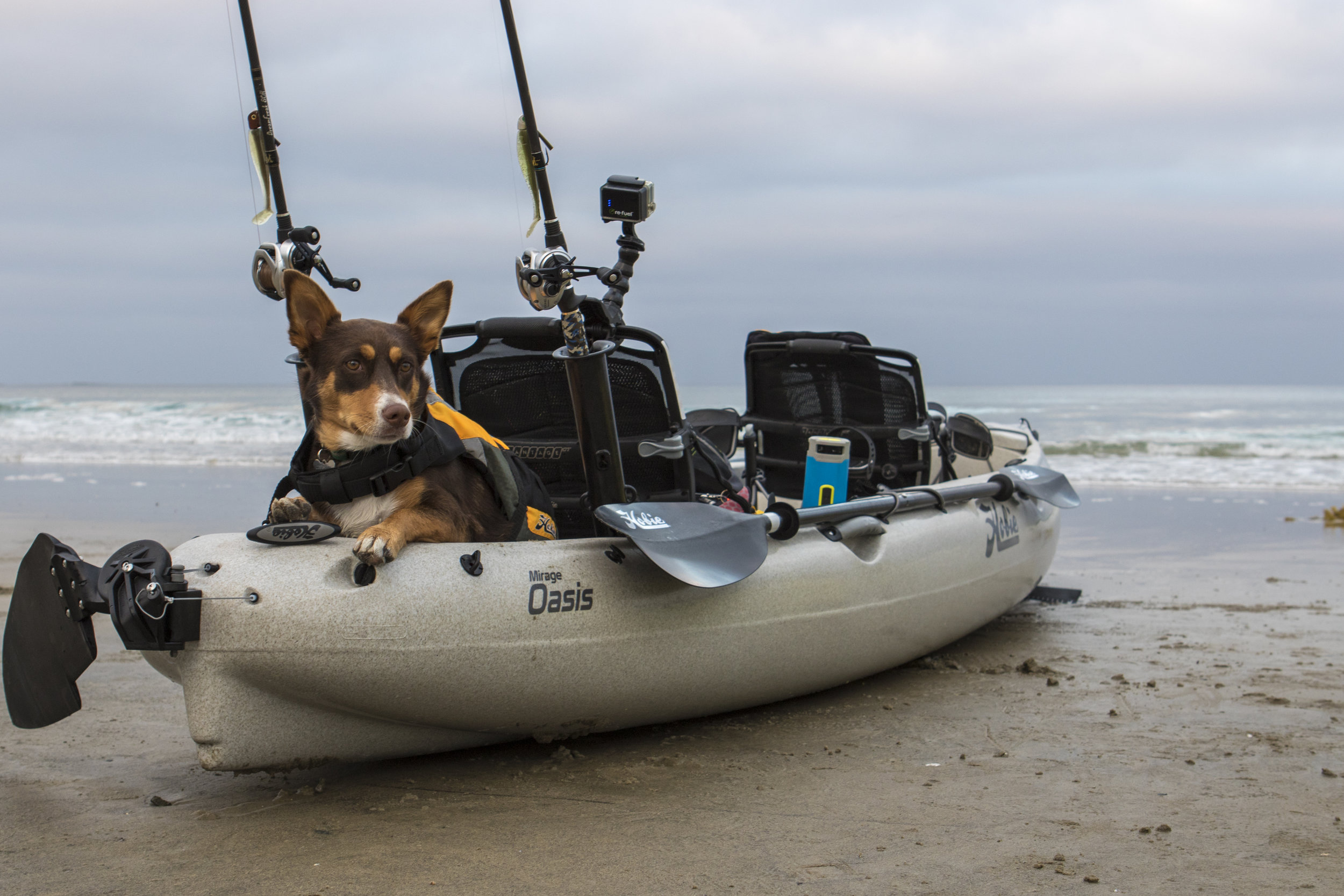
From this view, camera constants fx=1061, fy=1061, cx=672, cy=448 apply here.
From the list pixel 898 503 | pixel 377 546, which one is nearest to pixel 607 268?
pixel 377 546

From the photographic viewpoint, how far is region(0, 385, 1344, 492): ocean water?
16547mm

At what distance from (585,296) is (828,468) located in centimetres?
207

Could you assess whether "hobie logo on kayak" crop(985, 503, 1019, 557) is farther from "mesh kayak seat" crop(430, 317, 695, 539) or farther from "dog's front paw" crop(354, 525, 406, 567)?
"dog's front paw" crop(354, 525, 406, 567)

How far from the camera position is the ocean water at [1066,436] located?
16.5 metres

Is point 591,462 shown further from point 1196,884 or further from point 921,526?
point 1196,884

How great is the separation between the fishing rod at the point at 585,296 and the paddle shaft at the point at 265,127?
98 centimetres

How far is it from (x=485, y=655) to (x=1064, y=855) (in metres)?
1.71

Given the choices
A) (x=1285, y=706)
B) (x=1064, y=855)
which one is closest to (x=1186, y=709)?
(x=1285, y=706)

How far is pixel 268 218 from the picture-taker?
3703 millimetres

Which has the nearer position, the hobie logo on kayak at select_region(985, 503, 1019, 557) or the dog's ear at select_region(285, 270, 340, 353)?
the dog's ear at select_region(285, 270, 340, 353)

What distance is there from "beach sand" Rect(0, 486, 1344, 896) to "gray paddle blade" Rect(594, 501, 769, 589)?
2.21 ft

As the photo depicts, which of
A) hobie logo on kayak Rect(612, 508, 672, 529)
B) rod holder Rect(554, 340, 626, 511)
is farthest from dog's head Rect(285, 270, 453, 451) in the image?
hobie logo on kayak Rect(612, 508, 672, 529)

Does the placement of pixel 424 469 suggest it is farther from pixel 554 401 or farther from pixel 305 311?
pixel 554 401

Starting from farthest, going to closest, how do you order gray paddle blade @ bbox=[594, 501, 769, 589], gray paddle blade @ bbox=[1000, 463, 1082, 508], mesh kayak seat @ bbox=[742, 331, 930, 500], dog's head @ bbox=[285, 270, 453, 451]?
mesh kayak seat @ bbox=[742, 331, 930, 500], gray paddle blade @ bbox=[1000, 463, 1082, 508], gray paddle blade @ bbox=[594, 501, 769, 589], dog's head @ bbox=[285, 270, 453, 451]
